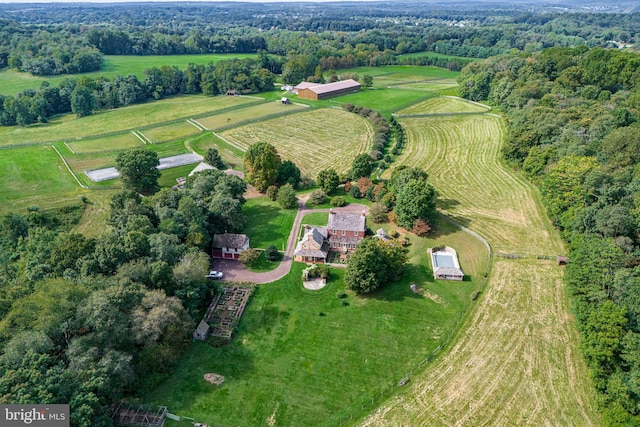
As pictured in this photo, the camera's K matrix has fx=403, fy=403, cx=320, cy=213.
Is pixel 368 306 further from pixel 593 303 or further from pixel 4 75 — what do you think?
pixel 4 75

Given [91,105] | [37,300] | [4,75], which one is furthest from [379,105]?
[4,75]

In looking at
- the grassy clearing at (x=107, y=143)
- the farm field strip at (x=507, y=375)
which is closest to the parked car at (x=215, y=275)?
the farm field strip at (x=507, y=375)

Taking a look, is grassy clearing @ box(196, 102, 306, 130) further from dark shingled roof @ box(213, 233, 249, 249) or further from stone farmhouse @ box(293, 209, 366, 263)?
stone farmhouse @ box(293, 209, 366, 263)

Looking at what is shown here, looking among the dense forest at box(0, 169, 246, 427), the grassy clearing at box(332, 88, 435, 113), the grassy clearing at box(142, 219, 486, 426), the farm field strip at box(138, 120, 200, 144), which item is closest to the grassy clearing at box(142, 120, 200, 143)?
the farm field strip at box(138, 120, 200, 144)

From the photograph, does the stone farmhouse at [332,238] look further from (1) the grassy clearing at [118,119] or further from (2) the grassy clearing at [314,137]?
(1) the grassy clearing at [118,119]

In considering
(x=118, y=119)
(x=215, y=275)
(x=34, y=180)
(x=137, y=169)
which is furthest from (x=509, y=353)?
(x=118, y=119)

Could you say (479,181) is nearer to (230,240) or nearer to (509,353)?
(509,353)
